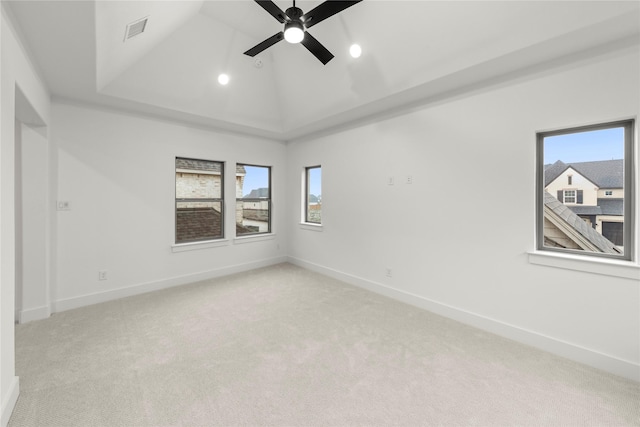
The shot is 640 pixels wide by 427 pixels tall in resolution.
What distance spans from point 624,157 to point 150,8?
4.14 meters

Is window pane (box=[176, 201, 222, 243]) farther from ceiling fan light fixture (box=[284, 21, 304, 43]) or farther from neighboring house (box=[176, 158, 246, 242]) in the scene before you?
ceiling fan light fixture (box=[284, 21, 304, 43])

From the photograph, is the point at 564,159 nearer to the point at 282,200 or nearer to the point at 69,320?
the point at 282,200

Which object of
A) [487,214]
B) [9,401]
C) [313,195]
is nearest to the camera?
[9,401]

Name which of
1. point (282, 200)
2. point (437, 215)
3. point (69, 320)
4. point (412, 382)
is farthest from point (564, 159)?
point (69, 320)

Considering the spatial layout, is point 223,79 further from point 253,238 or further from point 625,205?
point 625,205

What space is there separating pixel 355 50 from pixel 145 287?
4.23 metres

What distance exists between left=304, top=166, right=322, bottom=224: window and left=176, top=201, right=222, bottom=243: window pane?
166cm

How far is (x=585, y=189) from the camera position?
2.39 meters

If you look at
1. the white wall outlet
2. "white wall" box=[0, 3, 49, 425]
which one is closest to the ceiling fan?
"white wall" box=[0, 3, 49, 425]

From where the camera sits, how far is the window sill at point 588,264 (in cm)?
210

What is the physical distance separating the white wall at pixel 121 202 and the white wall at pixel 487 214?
2.50 meters

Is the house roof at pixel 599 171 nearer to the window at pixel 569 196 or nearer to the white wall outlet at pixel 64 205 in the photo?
the window at pixel 569 196

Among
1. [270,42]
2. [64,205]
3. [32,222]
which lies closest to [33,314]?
[32,222]

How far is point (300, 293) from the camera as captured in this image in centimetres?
386
